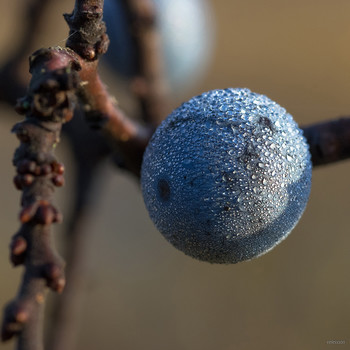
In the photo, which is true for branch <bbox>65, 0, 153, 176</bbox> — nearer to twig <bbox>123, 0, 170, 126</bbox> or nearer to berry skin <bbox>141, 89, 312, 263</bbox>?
berry skin <bbox>141, 89, 312, 263</bbox>

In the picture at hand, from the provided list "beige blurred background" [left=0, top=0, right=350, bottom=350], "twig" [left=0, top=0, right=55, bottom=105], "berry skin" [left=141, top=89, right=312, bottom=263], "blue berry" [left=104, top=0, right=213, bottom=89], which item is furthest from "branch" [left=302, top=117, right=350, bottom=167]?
"beige blurred background" [left=0, top=0, right=350, bottom=350]

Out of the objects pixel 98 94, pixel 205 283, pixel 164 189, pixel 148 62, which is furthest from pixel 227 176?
pixel 205 283

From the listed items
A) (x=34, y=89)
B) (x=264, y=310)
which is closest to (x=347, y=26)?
(x=264, y=310)

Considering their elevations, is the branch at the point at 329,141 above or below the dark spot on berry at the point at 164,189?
above

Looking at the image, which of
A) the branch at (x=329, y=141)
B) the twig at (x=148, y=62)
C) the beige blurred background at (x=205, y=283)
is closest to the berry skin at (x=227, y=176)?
the branch at (x=329, y=141)

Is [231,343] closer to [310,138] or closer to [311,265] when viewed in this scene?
[311,265]

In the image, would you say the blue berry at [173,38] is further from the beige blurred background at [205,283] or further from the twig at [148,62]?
the beige blurred background at [205,283]
